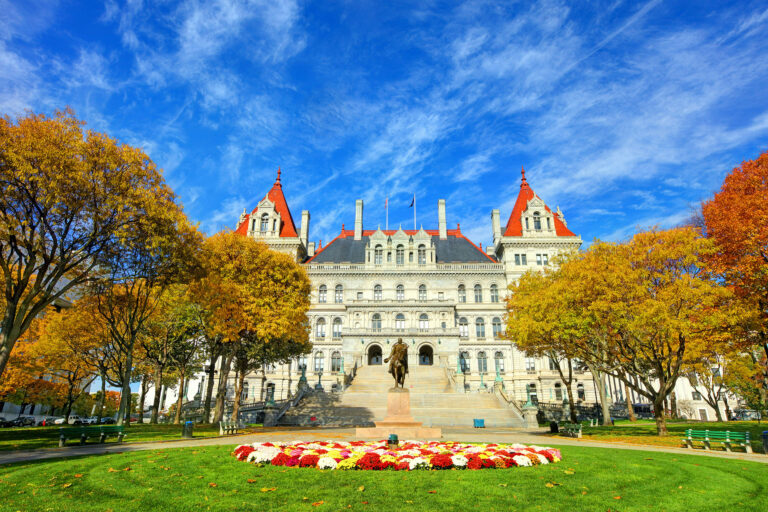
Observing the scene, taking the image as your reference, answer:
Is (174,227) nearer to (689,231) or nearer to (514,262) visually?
(689,231)

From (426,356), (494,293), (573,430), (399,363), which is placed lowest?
(573,430)

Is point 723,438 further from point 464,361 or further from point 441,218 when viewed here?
point 441,218

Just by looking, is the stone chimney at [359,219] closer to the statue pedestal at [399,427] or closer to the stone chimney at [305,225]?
the stone chimney at [305,225]

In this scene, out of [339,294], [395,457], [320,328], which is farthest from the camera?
[339,294]

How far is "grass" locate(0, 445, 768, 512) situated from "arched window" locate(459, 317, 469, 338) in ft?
136

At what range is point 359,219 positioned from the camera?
64625 millimetres

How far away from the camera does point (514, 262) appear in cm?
5600

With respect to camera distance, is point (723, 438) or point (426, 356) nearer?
point (723, 438)

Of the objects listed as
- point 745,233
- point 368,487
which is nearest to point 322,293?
point 745,233

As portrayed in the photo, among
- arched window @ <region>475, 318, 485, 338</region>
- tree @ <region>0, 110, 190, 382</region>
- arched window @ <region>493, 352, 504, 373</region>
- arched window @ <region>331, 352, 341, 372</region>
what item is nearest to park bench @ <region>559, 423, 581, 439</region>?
tree @ <region>0, 110, 190, 382</region>

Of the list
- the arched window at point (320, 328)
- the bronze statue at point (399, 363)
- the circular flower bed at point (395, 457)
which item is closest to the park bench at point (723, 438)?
the circular flower bed at point (395, 457)

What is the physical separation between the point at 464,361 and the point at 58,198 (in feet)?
145

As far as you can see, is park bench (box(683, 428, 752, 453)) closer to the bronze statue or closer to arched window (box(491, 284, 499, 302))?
the bronze statue

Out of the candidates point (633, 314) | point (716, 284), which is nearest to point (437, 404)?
point (633, 314)
